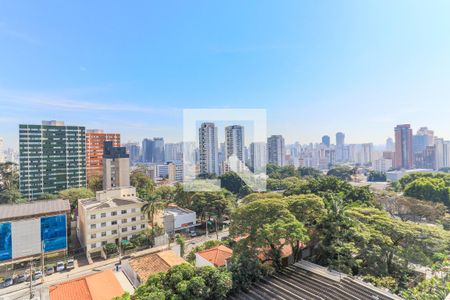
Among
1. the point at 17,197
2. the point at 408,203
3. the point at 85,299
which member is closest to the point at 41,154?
the point at 17,197

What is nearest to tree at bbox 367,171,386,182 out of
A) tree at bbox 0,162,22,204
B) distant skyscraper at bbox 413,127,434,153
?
distant skyscraper at bbox 413,127,434,153

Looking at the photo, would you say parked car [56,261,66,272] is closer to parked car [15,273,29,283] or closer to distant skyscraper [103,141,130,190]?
parked car [15,273,29,283]

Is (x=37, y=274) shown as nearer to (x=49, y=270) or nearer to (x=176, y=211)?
(x=49, y=270)

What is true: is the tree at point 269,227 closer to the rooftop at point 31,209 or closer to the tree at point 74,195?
the rooftop at point 31,209

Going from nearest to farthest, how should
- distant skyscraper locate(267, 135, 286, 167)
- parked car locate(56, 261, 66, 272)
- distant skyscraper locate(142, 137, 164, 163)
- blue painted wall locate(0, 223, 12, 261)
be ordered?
blue painted wall locate(0, 223, 12, 261), parked car locate(56, 261, 66, 272), distant skyscraper locate(267, 135, 286, 167), distant skyscraper locate(142, 137, 164, 163)

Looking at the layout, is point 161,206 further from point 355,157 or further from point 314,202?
point 355,157

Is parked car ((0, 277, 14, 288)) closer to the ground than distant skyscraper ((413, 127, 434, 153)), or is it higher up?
closer to the ground

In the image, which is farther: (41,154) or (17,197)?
(41,154)

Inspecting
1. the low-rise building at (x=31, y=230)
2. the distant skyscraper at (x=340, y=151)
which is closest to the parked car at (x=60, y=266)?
the low-rise building at (x=31, y=230)
